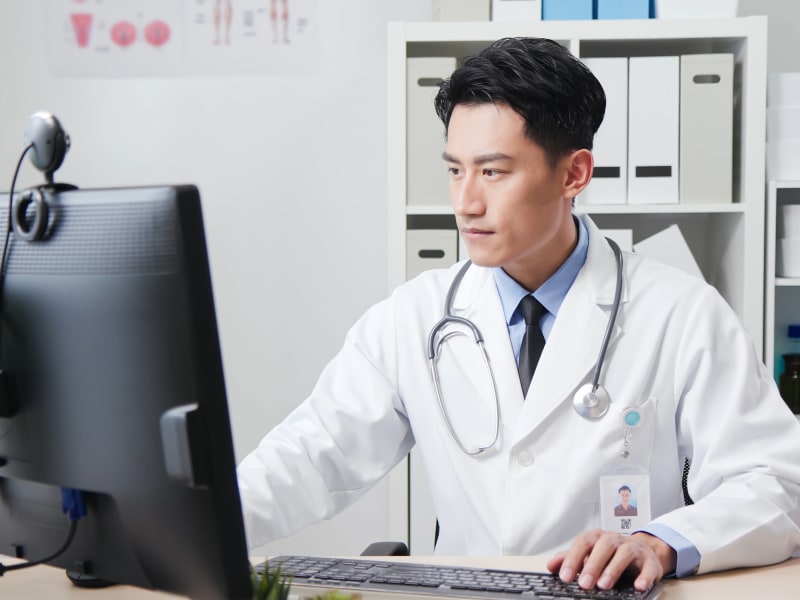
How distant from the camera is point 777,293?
2.44m

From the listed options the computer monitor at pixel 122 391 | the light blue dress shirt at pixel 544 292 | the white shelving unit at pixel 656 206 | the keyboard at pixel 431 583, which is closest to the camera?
the computer monitor at pixel 122 391

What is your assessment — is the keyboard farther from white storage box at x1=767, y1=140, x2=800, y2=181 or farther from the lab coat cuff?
white storage box at x1=767, y1=140, x2=800, y2=181

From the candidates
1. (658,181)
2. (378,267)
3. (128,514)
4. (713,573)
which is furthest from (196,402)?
(378,267)

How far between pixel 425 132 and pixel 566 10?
1.44ft

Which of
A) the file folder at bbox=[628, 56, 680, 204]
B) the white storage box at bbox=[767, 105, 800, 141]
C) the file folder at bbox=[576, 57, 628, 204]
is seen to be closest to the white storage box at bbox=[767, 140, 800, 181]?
the white storage box at bbox=[767, 105, 800, 141]

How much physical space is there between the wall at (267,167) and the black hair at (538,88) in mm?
1065

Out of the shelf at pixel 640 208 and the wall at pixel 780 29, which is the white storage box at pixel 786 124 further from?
the wall at pixel 780 29

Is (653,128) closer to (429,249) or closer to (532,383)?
(429,249)

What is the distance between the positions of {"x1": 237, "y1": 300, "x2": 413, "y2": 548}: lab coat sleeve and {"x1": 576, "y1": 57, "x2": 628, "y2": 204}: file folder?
77 centimetres

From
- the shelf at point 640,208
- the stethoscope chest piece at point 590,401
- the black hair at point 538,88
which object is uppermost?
the black hair at point 538,88

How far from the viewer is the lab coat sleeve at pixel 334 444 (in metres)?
1.26

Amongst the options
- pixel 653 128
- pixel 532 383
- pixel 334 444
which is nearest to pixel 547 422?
pixel 532 383

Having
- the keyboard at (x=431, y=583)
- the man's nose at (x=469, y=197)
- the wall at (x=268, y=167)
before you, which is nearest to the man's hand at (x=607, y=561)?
the keyboard at (x=431, y=583)

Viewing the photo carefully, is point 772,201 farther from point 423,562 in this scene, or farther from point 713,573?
point 423,562
